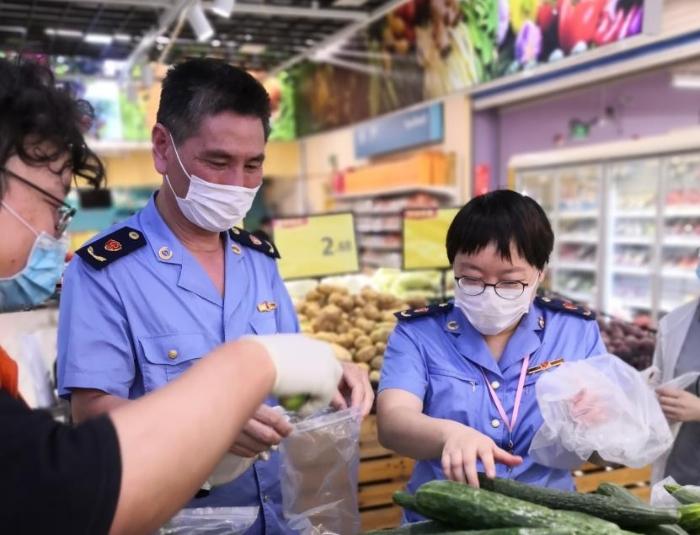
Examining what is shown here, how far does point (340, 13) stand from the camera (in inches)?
203

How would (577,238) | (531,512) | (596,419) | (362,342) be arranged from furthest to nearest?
(577,238)
(362,342)
(596,419)
(531,512)

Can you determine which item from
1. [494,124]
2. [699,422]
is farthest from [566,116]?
[699,422]

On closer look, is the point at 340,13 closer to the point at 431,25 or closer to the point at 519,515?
the point at 431,25

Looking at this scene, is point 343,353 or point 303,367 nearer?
point 303,367

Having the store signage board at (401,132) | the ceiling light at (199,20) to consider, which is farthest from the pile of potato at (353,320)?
the store signage board at (401,132)

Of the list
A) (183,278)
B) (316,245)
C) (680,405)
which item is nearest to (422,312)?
(183,278)

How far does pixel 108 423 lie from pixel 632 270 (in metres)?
6.55

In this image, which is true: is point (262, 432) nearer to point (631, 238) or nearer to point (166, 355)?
point (166, 355)

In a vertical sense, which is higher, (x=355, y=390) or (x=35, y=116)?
(x=35, y=116)

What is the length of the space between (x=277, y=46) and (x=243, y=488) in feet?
20.6

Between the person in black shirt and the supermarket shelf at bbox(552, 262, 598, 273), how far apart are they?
664cm

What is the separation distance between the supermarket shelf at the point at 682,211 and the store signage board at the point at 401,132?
3841 mm

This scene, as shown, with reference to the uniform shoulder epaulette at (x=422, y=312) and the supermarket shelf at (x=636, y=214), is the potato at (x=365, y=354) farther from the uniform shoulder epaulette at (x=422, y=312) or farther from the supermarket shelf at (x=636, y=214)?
the supermarket shelf at (x=636, y=214)

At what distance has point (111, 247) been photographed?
1597 mm
